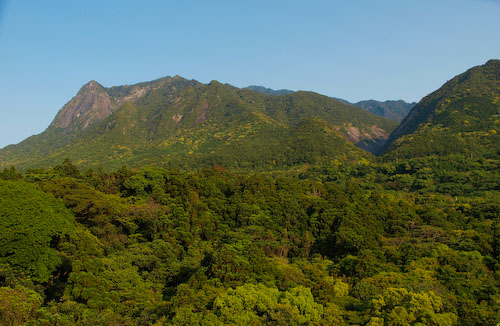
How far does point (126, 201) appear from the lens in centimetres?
3794

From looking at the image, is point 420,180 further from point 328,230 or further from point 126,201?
point 126,201

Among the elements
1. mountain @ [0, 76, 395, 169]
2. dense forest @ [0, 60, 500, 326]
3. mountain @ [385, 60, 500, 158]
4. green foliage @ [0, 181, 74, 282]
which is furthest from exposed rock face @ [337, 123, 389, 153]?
green foliage @ [0, 181, 74, 282]

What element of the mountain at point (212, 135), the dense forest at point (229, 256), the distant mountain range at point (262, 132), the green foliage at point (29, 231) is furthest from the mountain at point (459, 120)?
the green foliage at point (29, 231)

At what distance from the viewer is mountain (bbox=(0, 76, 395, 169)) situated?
11031 centimetres

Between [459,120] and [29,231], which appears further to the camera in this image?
[459,120]

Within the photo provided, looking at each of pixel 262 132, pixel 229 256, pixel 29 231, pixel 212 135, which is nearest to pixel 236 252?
pixel 229 256

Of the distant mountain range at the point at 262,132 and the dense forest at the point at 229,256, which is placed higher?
the distant mountain range at the point at 262,132

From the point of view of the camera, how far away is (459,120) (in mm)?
110688

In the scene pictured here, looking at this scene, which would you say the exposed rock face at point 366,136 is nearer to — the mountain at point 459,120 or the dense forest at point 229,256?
the mountain at point 459,120

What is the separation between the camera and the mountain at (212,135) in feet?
362

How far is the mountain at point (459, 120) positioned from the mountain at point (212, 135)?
16.5 m

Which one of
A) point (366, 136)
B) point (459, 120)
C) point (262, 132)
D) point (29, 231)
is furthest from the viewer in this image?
point (366, 136)

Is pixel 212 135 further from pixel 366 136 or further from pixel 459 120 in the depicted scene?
pixel 459 120

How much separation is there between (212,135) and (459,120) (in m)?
78.4
